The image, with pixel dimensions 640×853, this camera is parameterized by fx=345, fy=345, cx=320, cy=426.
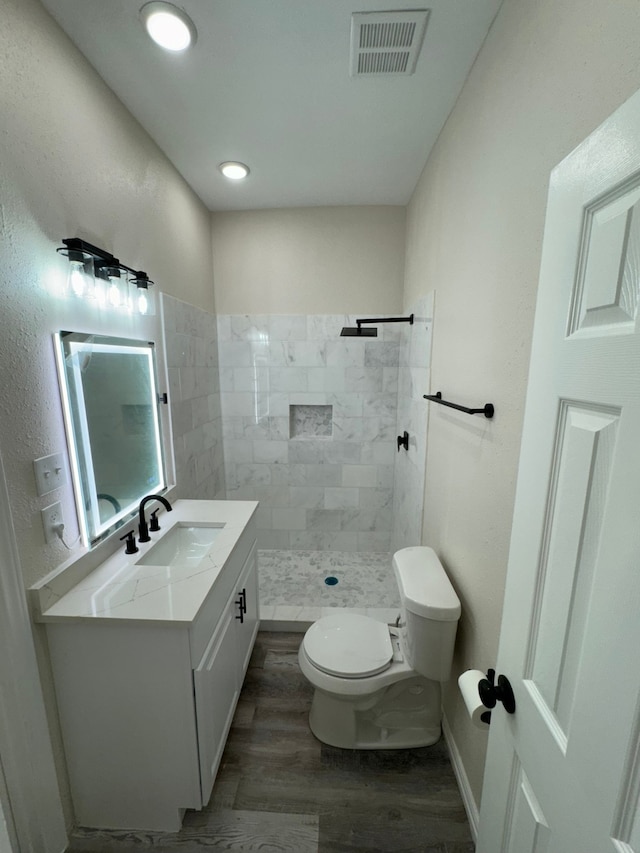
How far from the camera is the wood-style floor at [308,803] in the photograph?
118 cm

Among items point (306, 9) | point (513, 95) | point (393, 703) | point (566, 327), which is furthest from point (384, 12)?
point (393, 703)

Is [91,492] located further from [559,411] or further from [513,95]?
[513,95]

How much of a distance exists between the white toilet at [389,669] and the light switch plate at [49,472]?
3.82 feet

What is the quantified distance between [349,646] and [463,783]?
1.99ft

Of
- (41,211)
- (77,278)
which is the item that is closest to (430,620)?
(77,278)

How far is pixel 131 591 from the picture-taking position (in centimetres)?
118

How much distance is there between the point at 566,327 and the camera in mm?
562

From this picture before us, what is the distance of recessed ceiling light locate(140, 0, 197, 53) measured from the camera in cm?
109

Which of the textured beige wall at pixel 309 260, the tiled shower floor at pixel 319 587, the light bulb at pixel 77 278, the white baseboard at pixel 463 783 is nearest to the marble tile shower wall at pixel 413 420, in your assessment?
the tiled shower floor at pixel 319 587

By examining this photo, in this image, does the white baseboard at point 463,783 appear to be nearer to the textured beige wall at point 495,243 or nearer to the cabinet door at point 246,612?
the textured beige wall at point 495,243

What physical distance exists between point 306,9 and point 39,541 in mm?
1876

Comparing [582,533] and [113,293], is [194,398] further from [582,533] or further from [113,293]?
[582,533]

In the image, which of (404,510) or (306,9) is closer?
(306,9)

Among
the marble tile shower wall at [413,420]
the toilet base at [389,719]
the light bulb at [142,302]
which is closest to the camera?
the toilet base at [389,719]
